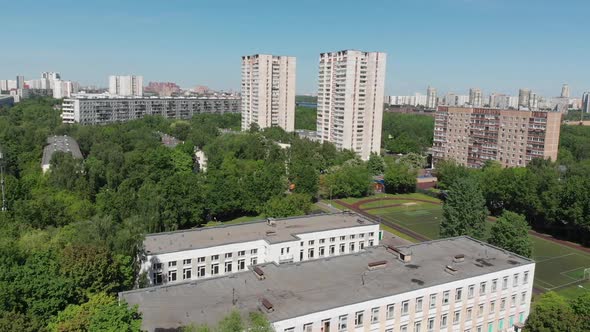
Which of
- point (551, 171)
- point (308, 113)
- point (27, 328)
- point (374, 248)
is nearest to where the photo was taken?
point (27, 328)

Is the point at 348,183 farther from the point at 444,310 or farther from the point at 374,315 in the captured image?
the point at 374,315

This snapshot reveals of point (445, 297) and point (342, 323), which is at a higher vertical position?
point (445, 297)

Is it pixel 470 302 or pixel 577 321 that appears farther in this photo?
pixel 470 302

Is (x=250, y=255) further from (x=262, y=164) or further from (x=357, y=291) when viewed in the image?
(x=262, y=164)

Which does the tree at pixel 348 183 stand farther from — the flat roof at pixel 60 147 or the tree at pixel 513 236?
the flat roof at pixel 60 147

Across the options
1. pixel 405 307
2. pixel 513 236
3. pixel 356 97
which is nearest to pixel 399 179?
pixel 356 97

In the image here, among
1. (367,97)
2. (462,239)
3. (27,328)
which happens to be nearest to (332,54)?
(367,97)

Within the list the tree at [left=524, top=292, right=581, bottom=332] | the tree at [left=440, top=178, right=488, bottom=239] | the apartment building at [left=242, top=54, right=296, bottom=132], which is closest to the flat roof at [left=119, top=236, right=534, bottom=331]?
the tree at [left=524, top=292, right=581, bottom=332]
